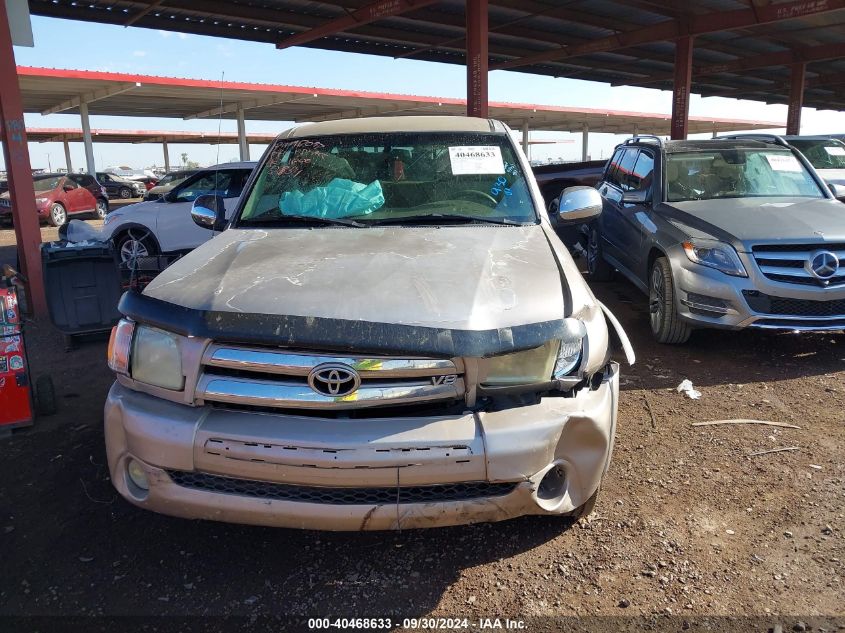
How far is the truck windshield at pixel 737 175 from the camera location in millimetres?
5988

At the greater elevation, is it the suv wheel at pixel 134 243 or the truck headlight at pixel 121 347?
the truck headlight at pixel 121 347

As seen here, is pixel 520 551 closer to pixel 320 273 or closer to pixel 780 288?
pixel 320 273

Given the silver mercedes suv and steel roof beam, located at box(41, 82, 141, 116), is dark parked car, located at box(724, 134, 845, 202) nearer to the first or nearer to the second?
the silver mercedes suv

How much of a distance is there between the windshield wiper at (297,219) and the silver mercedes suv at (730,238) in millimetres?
3038

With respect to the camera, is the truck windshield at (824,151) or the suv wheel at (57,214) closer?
the truck windshield at (824,151)

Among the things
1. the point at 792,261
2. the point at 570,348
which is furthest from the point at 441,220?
the point at 792,261

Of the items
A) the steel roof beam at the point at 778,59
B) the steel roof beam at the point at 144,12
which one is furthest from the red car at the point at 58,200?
the steel roof beam at the point at 778,59

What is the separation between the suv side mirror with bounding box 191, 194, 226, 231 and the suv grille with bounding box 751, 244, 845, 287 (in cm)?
393

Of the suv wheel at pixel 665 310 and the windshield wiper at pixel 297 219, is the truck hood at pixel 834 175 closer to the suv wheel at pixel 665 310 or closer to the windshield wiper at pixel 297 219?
the suv wheel at pixel 665 310

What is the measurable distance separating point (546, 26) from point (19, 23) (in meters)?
12.5

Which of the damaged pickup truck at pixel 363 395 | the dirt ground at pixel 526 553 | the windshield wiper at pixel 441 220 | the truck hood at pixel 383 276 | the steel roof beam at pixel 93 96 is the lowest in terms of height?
the dirt ground at pixel 526 553

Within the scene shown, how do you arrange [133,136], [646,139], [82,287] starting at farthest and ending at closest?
[133,136], [646,139], [82,287]

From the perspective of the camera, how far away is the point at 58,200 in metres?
19.3

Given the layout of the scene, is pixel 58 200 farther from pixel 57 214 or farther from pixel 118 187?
pixel 118 187
